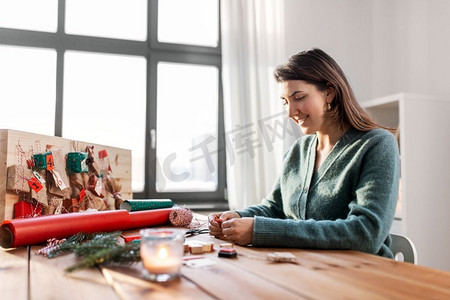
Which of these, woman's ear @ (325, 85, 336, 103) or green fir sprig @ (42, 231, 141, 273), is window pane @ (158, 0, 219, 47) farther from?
green fir sprig @ (42, 231, 141, 273)

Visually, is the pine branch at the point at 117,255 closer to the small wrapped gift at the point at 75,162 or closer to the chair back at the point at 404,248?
the small wrapped gift at the point at 75,162

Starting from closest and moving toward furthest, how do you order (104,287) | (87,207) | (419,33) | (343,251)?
1. (104,287)
2. (343,251)
3. (87,207)
4. (419,33)

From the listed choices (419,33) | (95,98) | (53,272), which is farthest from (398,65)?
(53,272)

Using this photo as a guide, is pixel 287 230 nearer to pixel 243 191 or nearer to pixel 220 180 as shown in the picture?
pixel 243 191

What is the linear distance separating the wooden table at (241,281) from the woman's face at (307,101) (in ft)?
2.12

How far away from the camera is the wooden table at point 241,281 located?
2.06ft

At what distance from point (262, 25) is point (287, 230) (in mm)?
2155

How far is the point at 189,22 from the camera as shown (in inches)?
116

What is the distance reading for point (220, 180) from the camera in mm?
2926

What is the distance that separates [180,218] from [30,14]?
195 cm

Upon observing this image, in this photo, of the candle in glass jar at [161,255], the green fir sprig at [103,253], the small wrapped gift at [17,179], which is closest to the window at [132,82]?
the small wrapped gift at [17,179]

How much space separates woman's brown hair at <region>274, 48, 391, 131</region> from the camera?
1.38 meters

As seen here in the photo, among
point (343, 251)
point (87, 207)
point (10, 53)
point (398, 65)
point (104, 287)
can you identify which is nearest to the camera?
point (104, 287)

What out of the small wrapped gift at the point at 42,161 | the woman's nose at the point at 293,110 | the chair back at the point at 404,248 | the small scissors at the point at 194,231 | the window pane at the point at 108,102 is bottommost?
the chair back at the point at 404,248
